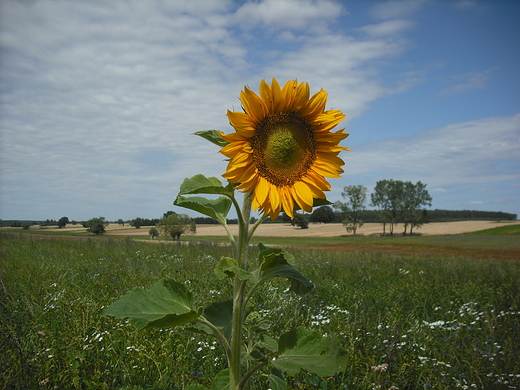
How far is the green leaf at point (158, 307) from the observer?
153 cm

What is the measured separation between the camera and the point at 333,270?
10352 millimetres

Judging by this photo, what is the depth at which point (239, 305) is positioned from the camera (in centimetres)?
182

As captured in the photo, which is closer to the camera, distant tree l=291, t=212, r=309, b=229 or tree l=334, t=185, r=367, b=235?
distant tree l=291, t=212, r=309, b=229

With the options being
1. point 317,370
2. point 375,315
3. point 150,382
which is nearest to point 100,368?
point 150,382

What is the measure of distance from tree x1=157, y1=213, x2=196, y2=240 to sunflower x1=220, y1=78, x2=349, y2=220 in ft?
198

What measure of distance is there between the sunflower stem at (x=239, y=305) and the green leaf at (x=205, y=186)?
13 centimetres

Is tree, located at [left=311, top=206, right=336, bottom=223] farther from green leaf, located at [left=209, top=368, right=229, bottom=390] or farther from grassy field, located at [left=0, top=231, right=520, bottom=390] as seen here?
green leaf, located at [left=209, top=368, right=229, bottom=390]

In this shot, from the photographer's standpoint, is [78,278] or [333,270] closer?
[78,278]

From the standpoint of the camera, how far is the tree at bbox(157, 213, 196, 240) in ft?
198

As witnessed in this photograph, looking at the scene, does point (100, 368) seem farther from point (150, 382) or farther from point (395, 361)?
point (395, 361)

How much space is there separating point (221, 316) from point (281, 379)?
51 centimetres

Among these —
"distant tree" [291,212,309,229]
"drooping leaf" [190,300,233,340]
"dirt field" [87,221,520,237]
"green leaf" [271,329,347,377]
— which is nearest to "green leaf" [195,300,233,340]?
"drooping leaf" [190,300,233,340]

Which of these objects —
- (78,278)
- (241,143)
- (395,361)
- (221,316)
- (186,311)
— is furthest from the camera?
(78,278)

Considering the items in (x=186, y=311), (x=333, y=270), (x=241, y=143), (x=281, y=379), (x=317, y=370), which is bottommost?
(x=333, y=270)
